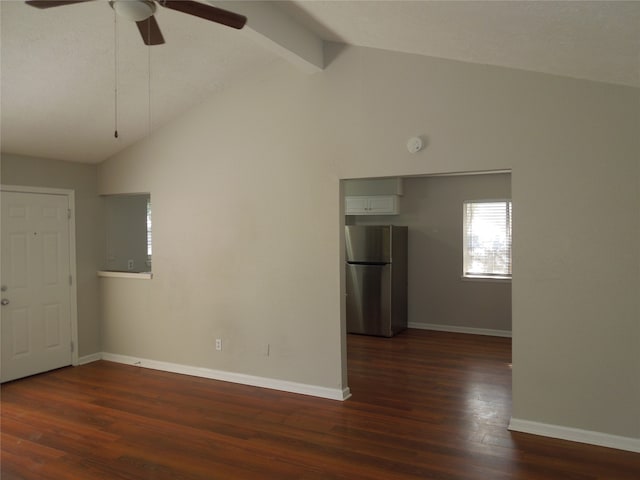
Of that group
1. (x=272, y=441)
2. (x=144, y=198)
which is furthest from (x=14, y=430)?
(x=144, y=198)

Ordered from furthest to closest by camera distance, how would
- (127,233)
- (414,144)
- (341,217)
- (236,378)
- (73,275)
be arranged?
(127,233) < (73,275) < (236,378) < (341,217) < (414,144)

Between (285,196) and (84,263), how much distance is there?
114 inches

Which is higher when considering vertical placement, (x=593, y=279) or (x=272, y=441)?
(x=593, y=279)

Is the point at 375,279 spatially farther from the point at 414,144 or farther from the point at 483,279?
the point at 414,144

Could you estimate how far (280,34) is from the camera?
12.1ft

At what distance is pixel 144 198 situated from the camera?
6.64 meters

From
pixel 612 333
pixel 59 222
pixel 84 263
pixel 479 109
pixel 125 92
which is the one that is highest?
pixel 125 92

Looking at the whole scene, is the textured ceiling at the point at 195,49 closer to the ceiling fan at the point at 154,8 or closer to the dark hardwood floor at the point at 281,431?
the ceiling fan at the point at 154,8

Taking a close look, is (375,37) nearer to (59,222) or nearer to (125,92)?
(125,92)

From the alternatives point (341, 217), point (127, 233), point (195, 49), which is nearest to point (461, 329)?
point (341, 217)

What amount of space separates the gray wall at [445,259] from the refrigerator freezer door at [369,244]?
80 centimetres

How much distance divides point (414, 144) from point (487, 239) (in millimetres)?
3537

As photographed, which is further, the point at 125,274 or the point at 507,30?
the point at 125,274

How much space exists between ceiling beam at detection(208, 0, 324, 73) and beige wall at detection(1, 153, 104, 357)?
3172 mm
